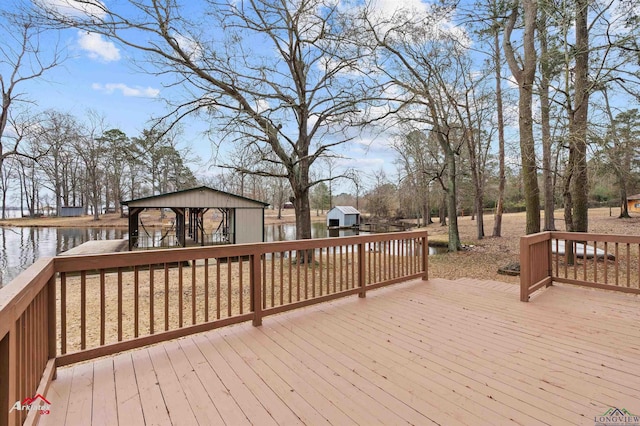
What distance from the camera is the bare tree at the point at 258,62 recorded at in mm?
6398

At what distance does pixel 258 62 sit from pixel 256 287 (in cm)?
662

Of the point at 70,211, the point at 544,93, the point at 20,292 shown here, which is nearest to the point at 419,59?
the point at 544,93

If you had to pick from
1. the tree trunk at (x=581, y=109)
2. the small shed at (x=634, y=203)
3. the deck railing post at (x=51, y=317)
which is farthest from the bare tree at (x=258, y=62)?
the small shed at (x=634, y=203)

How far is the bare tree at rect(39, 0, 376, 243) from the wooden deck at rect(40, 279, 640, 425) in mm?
6072

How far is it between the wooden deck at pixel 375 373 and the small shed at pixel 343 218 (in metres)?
25.5

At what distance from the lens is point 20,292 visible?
1.39 m

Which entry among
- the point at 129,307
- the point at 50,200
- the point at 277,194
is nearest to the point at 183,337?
the point at 129,307

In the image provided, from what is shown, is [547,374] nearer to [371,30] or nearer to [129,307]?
[129,307]

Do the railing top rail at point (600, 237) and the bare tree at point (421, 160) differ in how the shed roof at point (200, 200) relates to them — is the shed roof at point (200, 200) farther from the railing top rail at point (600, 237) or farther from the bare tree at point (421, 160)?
the railing top rail at point (600, 237)

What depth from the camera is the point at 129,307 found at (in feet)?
19.7

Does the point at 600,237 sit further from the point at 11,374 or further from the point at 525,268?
the point at 11,374

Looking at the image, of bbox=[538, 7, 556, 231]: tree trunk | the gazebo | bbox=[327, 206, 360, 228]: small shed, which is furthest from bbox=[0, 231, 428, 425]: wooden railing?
bbox=[327, 206, 360, 228]: small shed

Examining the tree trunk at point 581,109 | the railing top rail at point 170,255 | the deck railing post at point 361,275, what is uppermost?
the tree trunk at point 581,109

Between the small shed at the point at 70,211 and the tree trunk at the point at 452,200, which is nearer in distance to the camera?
the tree trunk at the point at 452,200
